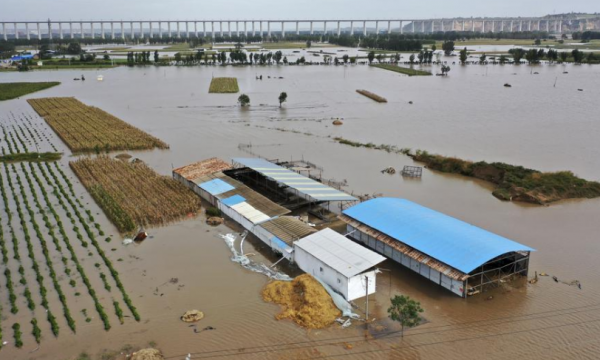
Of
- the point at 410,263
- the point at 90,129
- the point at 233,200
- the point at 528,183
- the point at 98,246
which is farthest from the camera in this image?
the point at 90,129

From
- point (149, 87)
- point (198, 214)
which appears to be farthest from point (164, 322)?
point (149, 87)

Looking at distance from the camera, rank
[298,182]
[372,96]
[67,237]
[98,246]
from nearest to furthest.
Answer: [98,246] → [67,237] → [298,182] → [372,96]

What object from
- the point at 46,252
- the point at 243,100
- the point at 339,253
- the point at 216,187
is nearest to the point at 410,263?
the point at 339,253

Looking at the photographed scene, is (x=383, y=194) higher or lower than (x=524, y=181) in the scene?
lower

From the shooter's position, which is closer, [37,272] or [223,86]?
[37,272]

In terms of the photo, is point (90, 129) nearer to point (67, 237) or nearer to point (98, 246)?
point (67, 237)

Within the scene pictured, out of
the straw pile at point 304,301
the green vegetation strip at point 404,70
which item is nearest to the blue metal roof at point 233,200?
the straw pile at point 304,301

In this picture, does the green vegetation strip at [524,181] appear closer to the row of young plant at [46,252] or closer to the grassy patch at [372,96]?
the row of young plant at [46,252]
